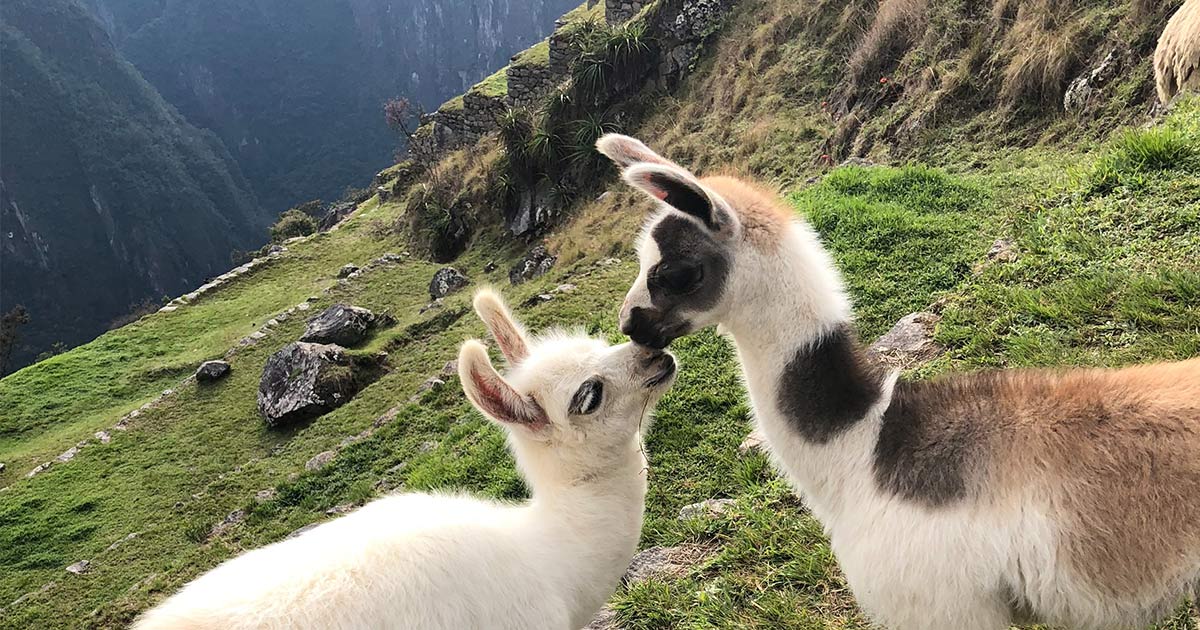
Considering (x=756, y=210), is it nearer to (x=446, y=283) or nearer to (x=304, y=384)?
(x=304, y=384)

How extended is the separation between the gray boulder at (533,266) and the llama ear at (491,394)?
1235 centimetres

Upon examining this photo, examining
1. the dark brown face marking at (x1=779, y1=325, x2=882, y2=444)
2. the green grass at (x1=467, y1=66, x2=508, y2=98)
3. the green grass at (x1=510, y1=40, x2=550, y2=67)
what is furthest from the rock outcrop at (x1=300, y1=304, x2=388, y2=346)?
the green grass at (x1=467, y1=66, x2=508, y2=98)

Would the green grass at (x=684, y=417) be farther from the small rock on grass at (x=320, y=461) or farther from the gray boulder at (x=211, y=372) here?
the gray boulder at (x=211, y=372)

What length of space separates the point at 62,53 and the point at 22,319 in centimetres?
8851

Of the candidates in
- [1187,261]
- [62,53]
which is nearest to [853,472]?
[1187,261]

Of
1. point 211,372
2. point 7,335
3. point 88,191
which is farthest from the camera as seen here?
point 88,191

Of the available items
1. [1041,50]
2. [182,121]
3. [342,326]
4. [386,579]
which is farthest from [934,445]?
[182,121]

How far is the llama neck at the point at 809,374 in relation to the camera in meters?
2.31

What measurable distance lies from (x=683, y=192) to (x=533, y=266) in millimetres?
13509

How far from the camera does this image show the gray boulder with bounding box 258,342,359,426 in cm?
1099

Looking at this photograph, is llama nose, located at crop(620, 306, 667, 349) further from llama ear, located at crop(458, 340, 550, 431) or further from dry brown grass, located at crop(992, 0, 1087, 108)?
dry brown grass, located at crop(992, 0, 1087, 108)

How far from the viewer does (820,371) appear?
236 centimetres

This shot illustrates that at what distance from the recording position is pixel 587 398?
2.60 meters

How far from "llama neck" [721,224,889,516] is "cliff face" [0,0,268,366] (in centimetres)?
8964
